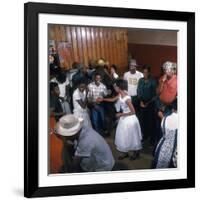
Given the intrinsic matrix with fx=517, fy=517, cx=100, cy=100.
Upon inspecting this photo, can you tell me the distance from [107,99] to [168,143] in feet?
0.85

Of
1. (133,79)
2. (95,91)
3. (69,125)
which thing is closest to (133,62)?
(133,79)

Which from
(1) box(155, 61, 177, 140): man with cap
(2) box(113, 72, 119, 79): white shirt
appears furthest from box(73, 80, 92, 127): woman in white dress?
(1) box(155, 61, 177, 140): man with cap

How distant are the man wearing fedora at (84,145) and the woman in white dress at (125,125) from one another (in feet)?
0.17

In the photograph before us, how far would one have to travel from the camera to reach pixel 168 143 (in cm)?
168

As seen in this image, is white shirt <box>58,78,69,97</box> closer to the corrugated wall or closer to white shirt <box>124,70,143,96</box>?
the corrugated wall

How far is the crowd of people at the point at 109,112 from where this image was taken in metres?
1.54

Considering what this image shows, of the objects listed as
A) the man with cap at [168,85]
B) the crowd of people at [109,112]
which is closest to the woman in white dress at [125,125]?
the crowd of people at [109,112]

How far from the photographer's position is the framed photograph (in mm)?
1505

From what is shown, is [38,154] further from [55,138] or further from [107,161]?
[107,161]

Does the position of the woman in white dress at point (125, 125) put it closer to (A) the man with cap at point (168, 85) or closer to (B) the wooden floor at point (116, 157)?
(B) the wooden floor at point (116, 157)

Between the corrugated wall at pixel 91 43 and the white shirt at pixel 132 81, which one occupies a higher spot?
the corrugated wall at pixel 91 43

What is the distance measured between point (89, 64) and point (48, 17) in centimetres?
19

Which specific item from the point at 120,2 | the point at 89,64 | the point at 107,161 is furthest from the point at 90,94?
the point at 120,2

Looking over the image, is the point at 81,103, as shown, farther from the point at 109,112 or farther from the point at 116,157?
the point at 116,157
